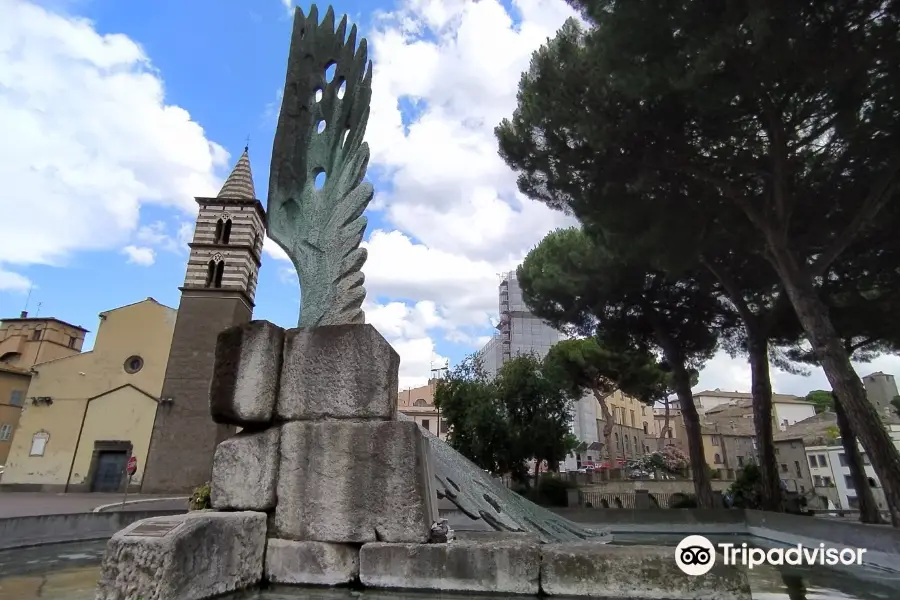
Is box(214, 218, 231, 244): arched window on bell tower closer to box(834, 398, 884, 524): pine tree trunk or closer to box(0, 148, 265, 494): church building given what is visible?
box(0, 148, 265, 494): church building

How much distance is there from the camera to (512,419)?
20.0m

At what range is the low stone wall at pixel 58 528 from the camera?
6712 mm

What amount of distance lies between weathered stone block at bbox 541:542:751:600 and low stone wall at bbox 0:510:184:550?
574 centimetres

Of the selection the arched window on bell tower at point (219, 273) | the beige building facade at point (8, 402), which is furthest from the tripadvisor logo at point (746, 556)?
the beige building facade at point (8, 402)

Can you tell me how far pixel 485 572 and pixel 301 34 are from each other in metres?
5.06

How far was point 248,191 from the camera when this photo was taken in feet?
89.5

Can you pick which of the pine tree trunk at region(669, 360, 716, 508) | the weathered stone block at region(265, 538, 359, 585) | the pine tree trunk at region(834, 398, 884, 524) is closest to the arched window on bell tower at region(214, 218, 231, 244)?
the pine tree trunk at region(669, 360, 716, 508)

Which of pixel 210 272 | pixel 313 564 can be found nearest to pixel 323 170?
pixel 313 564

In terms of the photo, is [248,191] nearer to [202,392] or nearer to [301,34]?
[202,392]

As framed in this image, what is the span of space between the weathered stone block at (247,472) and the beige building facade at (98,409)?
72.8ft

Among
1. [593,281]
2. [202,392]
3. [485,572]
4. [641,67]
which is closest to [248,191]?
[202,392]

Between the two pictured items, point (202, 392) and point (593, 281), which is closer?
point (593, 281)

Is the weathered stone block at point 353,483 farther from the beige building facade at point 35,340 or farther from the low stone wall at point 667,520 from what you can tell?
the beige building facade at point 35,340

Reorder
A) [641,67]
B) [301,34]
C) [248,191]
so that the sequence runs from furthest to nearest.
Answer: [248,191]
[641,67]
[301,34]
